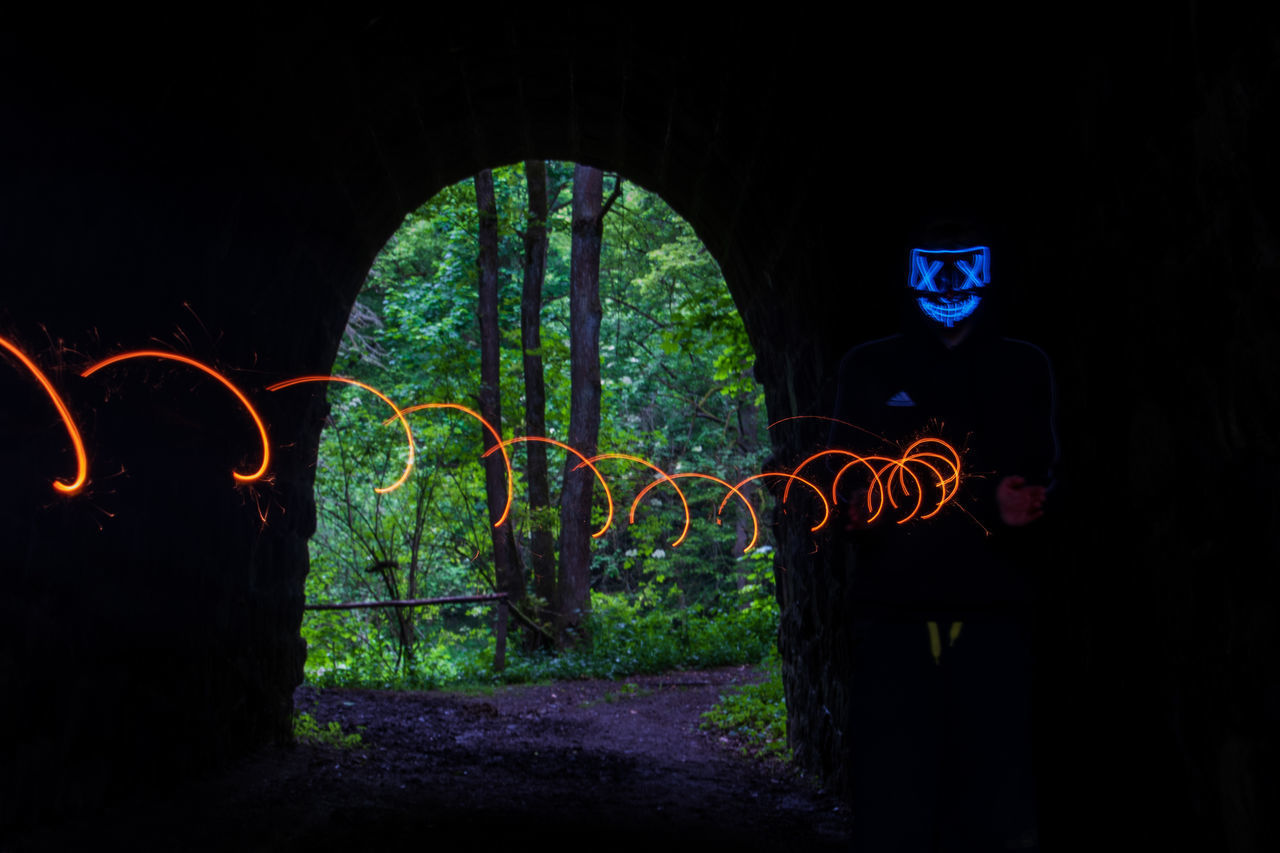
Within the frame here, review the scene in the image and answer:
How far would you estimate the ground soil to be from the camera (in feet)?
13.4

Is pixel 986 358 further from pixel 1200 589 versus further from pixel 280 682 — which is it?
pixel 280 682

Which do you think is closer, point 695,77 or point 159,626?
point 159,626

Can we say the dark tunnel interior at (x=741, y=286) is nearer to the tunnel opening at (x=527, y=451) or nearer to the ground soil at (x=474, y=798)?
the ground soil at (x=474, y=798)

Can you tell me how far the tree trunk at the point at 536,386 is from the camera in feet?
50.2

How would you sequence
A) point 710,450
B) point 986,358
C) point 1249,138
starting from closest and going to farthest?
point 1249,138 < point 986,358 < point 710,450

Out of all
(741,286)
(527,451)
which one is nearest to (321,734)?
(741,286)

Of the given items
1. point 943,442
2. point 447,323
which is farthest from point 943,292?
point 447,323

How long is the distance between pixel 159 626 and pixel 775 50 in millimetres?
4091

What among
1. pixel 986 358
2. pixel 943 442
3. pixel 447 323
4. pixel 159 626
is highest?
pixel 447 323

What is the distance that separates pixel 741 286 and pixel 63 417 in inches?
181

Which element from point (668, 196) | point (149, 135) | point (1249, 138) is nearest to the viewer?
point (1249, 138)

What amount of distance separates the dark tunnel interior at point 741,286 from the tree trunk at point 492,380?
319 inches

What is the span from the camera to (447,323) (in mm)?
17734

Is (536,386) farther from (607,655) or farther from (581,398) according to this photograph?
(607,655)
